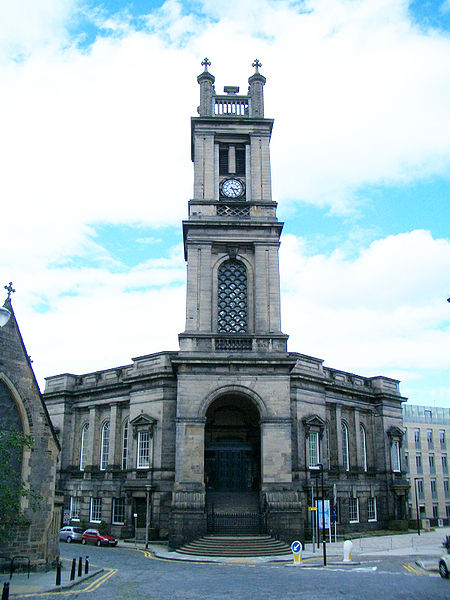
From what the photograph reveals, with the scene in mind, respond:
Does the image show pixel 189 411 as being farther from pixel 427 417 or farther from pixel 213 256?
pixel 427 417

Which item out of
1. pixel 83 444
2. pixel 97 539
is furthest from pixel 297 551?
pixel 83 444

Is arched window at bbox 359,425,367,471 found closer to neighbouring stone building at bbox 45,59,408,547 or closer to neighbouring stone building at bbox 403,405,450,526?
neighbouring stone building at bbox 45,59,408,547

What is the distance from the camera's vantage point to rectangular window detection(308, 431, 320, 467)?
4100 cm

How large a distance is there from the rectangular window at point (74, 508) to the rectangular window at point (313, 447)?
18.4m

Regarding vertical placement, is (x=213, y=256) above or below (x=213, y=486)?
above

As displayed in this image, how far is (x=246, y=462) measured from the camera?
1463 inches

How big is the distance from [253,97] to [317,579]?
1340 inches

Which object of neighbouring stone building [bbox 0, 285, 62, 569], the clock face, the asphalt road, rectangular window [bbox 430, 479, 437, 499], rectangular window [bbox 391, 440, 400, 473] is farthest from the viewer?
rectangular window [bbox 430, 479, 437, 499]

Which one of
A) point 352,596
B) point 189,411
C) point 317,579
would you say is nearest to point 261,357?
point 189,411

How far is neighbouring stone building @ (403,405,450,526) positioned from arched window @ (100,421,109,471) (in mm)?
38710

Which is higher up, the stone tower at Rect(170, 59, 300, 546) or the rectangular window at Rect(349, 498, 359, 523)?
the stone tower at Rect(170, 59, 300, 546)

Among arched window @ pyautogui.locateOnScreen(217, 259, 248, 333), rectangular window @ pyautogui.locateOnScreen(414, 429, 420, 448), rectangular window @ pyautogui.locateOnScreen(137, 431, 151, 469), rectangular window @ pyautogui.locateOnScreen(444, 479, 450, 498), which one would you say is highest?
arched window @ pyautogui.locateOnScreen(217, 259, 248, 333)

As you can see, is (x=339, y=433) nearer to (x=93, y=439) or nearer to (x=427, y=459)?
(x=93, y=439)

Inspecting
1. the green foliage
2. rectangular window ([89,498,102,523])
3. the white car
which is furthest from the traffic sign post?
rectangular window ([89,498,102,523])
